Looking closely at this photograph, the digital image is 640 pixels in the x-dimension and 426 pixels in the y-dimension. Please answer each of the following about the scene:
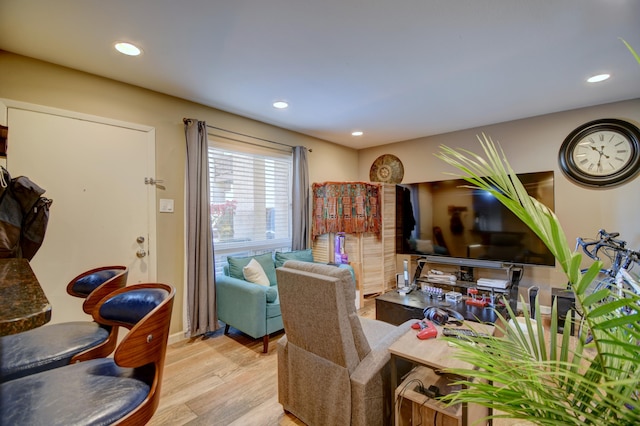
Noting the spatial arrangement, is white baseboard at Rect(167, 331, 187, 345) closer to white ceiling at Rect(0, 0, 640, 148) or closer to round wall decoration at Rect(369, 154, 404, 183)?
white ceiling at Rect(0, 0, 640, 148)

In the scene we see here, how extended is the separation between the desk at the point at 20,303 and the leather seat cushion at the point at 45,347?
0.94ft

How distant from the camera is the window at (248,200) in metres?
3.19

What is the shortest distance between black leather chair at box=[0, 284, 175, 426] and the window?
83.5 inches

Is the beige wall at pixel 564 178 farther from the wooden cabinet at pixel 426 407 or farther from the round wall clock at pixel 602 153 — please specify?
the wooden cabinet at pixel 426 407

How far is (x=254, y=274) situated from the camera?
9.50 feet

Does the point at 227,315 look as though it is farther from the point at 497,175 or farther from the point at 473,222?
the point at 473,222

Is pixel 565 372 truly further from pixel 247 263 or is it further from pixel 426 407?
pixel 247 263

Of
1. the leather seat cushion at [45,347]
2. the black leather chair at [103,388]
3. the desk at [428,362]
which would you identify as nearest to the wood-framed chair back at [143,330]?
the black leather chair at [103,388]

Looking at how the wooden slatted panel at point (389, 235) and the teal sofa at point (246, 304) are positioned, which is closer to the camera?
the teal sofa at point (246, 304)

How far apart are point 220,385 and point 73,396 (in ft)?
4.64

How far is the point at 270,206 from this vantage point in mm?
3736

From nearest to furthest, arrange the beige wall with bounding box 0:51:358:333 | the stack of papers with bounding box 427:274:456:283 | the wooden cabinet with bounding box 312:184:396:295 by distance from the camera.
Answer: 1. the beige wall with bounding box 0:51:358:333
2. the stack of papers with bounding box 427:274:456:283
3. the wooden cabinet with bounding box 312:184:396:295

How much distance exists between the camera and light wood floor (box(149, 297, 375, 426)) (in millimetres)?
1769

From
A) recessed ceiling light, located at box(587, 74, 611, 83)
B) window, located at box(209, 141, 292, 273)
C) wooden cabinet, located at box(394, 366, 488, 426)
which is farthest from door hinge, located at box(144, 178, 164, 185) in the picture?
recessed ceiling light, located at box(587, 74, 611, 83)
